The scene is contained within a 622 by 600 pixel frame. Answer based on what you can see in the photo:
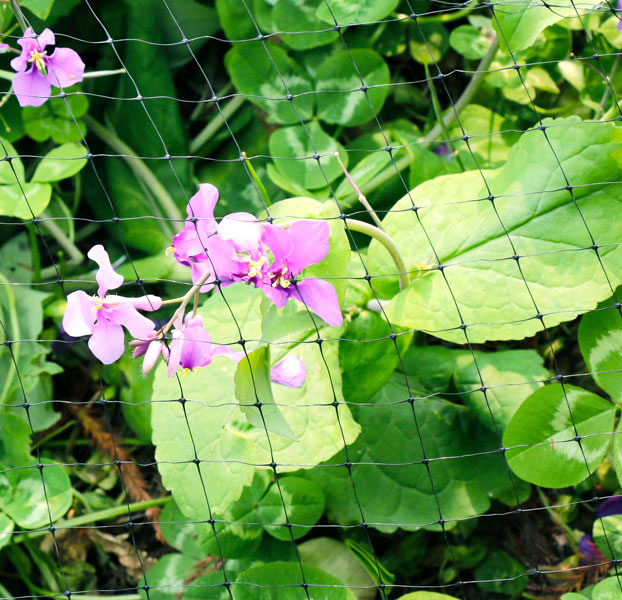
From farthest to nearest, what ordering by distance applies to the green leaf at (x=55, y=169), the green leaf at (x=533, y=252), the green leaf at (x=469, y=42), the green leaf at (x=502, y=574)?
the green leaf at (x=469, y=42) → the green leaf at (x=55, y=169) → the green leaf at (x=502, y=574) → the green leaf at (x=533, y=252)

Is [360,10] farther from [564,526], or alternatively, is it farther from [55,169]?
[564,526]

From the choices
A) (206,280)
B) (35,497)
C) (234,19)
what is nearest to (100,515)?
(35,497)

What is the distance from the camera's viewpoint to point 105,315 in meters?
1.01

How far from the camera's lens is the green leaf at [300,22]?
169cm

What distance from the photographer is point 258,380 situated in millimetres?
984

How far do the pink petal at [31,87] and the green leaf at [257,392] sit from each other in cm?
81

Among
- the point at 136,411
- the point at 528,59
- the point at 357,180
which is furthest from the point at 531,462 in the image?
the point at 528,59

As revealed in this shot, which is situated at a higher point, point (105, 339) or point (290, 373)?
point (105, 339)

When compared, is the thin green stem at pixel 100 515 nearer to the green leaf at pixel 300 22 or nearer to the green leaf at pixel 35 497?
the green leaf at pixel 35 497

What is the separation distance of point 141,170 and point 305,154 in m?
0.43

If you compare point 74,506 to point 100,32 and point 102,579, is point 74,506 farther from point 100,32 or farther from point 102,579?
point 100,32

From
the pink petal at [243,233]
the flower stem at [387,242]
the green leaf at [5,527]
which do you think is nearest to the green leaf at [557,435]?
the flower stem at [387,242]

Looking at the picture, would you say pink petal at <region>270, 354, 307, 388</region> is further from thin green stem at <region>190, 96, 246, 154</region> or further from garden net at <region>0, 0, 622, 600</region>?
thin green stem at <region>190, 96, 246, 154</region>

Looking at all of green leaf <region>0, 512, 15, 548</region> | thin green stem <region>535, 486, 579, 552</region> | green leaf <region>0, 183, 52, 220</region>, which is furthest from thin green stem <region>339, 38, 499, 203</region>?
green leaf <region>0, 512, 15, 548</region>
